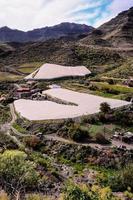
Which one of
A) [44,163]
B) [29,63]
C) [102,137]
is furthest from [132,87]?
[29,63]

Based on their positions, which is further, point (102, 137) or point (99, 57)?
point (99, 57)

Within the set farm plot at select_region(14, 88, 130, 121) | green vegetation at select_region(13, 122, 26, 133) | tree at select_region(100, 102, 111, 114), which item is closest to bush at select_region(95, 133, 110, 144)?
tree at select_region(100, 102, 111, 114)

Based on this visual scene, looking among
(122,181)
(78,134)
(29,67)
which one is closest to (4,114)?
(78,134)

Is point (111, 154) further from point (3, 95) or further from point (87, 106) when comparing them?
point (3, 95)

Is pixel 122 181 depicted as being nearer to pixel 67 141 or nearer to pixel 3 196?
pixel 3 196

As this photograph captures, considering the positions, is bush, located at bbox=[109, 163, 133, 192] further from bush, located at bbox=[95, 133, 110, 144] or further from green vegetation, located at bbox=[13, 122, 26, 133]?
green vegetation, located at bbox=[13, 122, 26, 133]

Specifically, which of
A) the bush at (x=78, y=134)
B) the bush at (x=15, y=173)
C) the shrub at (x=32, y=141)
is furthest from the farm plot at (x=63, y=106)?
the bush at (x=15, y=173)
